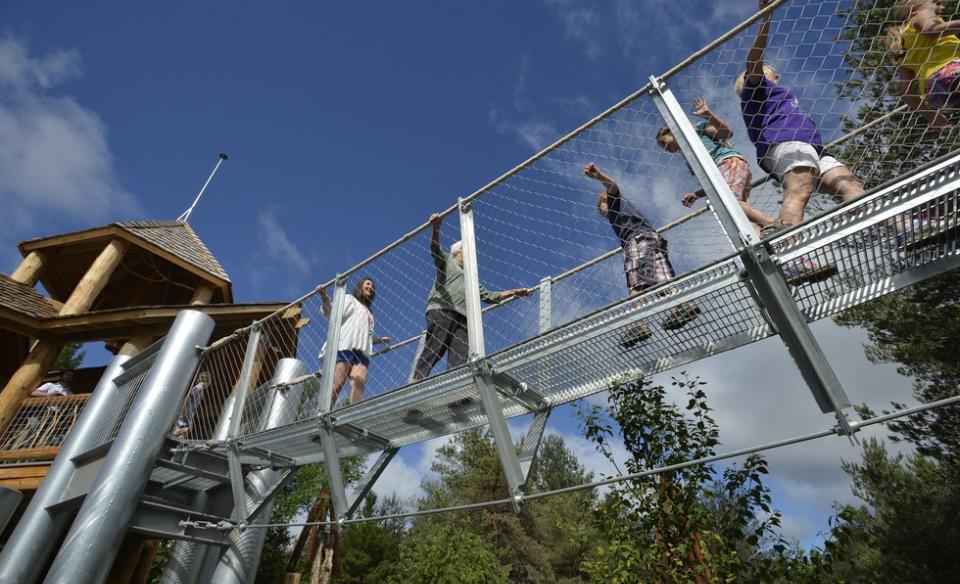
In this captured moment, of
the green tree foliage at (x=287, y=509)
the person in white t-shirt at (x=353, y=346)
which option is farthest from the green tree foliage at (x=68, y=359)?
the person in white t-shirt at (x=353, y=346)

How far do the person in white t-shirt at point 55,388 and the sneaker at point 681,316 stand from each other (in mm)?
11086

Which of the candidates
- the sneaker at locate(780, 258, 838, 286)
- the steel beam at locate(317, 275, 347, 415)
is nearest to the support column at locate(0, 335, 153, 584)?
the steel beam at locate(317, 275, 347, 415)

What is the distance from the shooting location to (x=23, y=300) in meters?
10.5

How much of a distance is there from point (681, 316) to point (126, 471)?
5.03 m

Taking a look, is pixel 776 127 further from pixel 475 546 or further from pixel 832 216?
pixel 475 546

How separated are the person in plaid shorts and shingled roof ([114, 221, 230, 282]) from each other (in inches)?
451

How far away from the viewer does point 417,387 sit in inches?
135

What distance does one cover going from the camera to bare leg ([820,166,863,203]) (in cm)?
249

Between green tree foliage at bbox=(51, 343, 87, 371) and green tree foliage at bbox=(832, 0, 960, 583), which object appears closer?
green tree foliage at bbox=(832, 0, 960, 583)

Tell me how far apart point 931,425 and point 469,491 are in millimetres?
19683

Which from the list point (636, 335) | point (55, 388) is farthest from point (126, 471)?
point (55, 388)

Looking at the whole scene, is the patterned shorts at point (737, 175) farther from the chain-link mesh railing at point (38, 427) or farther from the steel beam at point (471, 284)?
the chain-link mesh railing at point (38, 427)

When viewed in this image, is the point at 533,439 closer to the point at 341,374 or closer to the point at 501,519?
the point at 341,374

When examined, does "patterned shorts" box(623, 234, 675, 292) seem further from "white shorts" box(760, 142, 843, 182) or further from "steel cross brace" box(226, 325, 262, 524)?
"steel cross brace" box(226, 325, 262, 524)
